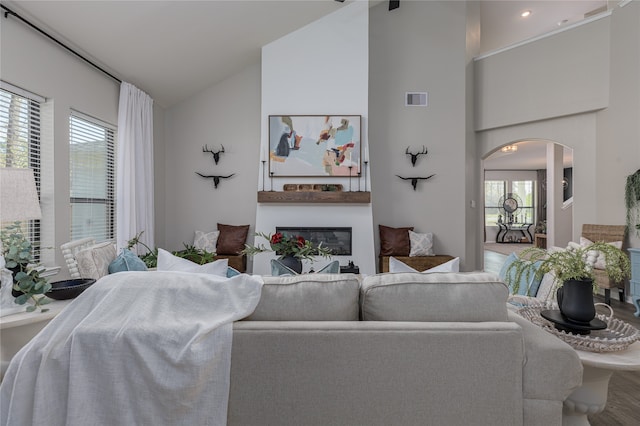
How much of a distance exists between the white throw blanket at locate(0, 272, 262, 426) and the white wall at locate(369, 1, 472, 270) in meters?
4.63

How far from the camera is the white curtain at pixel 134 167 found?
13.7ft

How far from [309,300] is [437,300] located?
1.59ft

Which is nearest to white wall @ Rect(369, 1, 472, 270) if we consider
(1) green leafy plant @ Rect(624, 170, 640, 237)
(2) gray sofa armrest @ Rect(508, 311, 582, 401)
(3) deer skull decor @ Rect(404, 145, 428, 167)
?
(3) deer skull decor @ Rect(404, 145, 428, 167)

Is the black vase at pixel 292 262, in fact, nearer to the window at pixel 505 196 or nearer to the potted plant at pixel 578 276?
the potted plant at pixel 578 276

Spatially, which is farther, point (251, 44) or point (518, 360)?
point (251, 44)

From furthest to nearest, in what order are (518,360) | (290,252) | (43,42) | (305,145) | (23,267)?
(305,145) < (43,42) < (290,252) < (23,267) < (518,360)

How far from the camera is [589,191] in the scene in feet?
16.3

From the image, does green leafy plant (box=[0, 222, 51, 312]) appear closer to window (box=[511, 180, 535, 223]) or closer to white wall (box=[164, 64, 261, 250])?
white wall (box=[164, 64, 261, 250])

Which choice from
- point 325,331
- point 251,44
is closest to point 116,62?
point 251,44

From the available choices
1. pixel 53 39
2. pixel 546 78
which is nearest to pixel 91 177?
pixel 53 39

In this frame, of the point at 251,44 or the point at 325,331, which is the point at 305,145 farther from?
the point at 325,331

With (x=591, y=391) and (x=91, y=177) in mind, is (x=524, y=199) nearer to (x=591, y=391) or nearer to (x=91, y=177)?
(x=591, y=391)

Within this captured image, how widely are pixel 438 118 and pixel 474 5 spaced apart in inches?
77.3

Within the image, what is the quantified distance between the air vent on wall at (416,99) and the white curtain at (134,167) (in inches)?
147
